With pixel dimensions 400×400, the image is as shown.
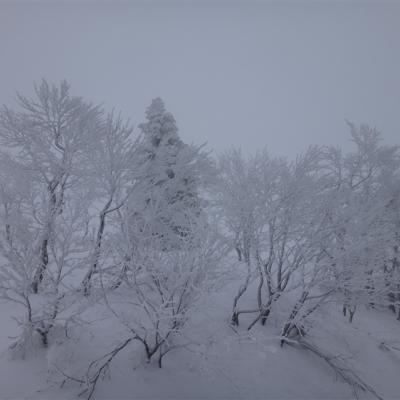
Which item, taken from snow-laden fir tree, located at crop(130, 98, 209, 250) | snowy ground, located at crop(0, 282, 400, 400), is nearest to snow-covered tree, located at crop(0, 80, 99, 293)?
snow-laden fir tree, located at crop(130, 98, 209, 250)

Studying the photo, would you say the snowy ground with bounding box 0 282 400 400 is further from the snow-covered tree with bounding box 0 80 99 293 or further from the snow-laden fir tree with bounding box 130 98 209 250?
the snow-laden fir tree with bounding box 130 98 209 250

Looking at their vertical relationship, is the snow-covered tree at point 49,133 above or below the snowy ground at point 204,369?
above

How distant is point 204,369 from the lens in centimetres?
684

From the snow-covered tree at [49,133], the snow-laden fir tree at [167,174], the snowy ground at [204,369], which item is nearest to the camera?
the snowy ground at [204,369]

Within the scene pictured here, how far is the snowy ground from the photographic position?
6633mm

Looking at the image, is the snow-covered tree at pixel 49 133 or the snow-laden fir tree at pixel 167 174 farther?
the snow-laden fir tree at pixel 167 174

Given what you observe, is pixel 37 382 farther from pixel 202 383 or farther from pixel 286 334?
pixel 286 334

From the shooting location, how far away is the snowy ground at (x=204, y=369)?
21.8ft

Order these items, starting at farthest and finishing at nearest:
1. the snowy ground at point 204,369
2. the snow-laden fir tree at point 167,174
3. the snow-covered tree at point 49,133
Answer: the snow-laden fir tree at point 167,174
the snow-covered tree at point 49,133
the snowy ground at point 204,369

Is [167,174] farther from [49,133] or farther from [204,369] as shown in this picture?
[204,369]

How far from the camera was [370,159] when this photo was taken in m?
13.4

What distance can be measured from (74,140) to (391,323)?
18.9m

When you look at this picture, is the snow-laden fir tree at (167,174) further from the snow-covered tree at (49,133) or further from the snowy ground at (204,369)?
the snowy ground at (204,369)

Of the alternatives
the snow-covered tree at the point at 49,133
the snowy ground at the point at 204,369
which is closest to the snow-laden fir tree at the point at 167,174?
the snow-covered tree at the point at 49,133
